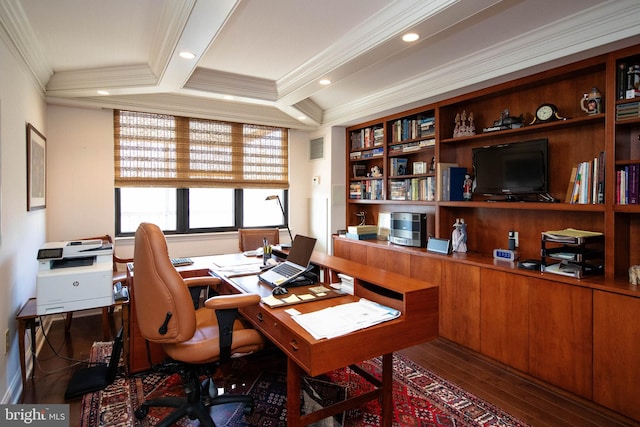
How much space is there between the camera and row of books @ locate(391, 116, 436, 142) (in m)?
3.76

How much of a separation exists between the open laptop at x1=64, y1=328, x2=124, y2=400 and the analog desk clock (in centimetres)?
367

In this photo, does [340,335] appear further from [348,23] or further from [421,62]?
[421,62]

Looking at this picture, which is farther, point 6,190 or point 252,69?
point 252,69

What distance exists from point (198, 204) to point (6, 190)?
8.09ft

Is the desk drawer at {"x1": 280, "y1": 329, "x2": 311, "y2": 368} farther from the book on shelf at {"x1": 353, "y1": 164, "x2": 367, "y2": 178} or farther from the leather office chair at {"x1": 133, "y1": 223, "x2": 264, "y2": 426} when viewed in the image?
the book on shelf at {"x1": 353, "y1": 164, "x2": 367, "y2": 178}

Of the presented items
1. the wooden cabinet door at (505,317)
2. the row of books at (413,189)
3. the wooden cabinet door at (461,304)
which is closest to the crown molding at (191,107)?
the row of books at (413,189)

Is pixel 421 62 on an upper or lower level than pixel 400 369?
upper

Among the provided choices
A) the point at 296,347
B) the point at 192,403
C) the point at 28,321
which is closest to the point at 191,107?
the point at 28,321

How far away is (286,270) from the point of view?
237cm

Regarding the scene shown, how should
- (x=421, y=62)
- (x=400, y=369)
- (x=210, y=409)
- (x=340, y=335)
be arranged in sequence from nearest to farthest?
1. (x=340, y=335)
2. (x=210, y=409)
3. (x=400, y=369)
4. (x=421, y=62)

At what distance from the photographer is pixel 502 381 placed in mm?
2633

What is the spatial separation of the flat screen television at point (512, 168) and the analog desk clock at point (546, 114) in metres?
0.16

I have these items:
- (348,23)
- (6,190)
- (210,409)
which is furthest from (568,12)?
(6,190)

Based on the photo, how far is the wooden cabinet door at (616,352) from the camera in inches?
82.0
